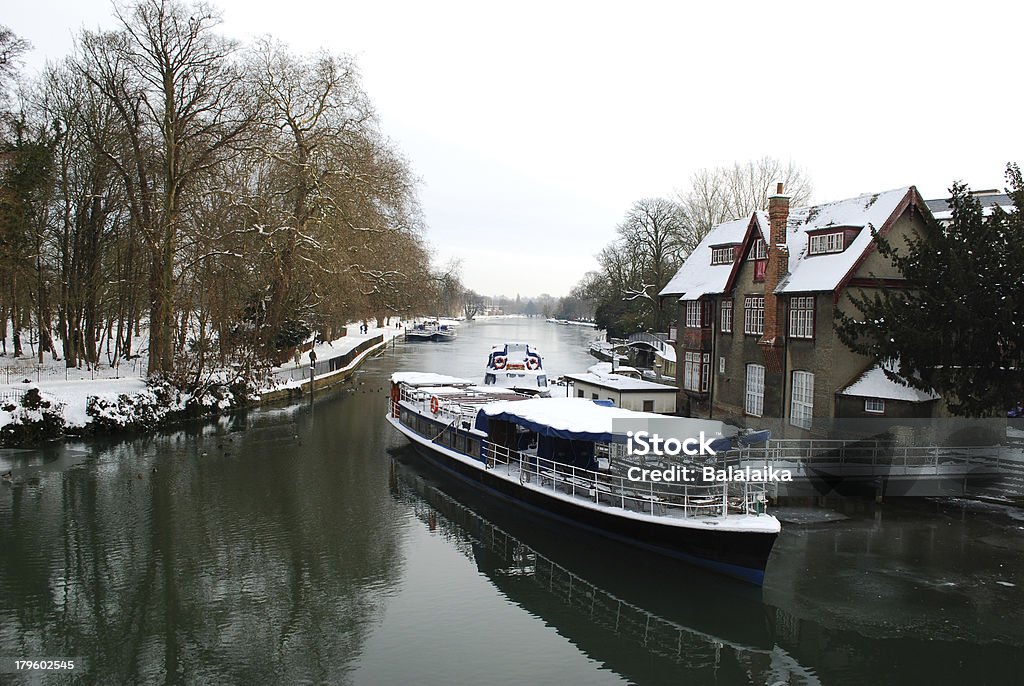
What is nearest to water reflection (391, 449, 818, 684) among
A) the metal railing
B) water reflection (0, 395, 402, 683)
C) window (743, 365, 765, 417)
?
water reflection (0, 395, 402, 683)

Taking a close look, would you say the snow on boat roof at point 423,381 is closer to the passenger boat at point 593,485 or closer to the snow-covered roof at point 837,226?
the passenger boat at point 593,485

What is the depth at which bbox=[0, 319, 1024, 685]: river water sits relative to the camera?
1480 centimetres

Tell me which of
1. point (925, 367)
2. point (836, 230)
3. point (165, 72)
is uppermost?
point (165, 72)

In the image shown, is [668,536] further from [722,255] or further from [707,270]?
[707,270]

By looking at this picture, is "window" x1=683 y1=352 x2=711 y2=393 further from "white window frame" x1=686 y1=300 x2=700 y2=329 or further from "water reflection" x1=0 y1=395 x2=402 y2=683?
"water reflection" x1=0 y1=395 x2=402 y2=683

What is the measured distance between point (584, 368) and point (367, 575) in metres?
53.6

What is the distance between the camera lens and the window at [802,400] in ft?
95.6

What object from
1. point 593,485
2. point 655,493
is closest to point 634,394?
point 593,485

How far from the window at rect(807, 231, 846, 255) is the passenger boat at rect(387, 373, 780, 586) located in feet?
37.0

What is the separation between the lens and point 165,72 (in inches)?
1501

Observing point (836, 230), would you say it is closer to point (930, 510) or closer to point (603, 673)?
point (930, 510)

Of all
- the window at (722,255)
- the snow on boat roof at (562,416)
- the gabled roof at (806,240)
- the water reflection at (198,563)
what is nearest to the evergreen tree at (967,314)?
the gabled roof at (806,240)

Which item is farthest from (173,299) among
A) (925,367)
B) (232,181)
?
(925,367)

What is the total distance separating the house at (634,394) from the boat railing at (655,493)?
13129 mm
